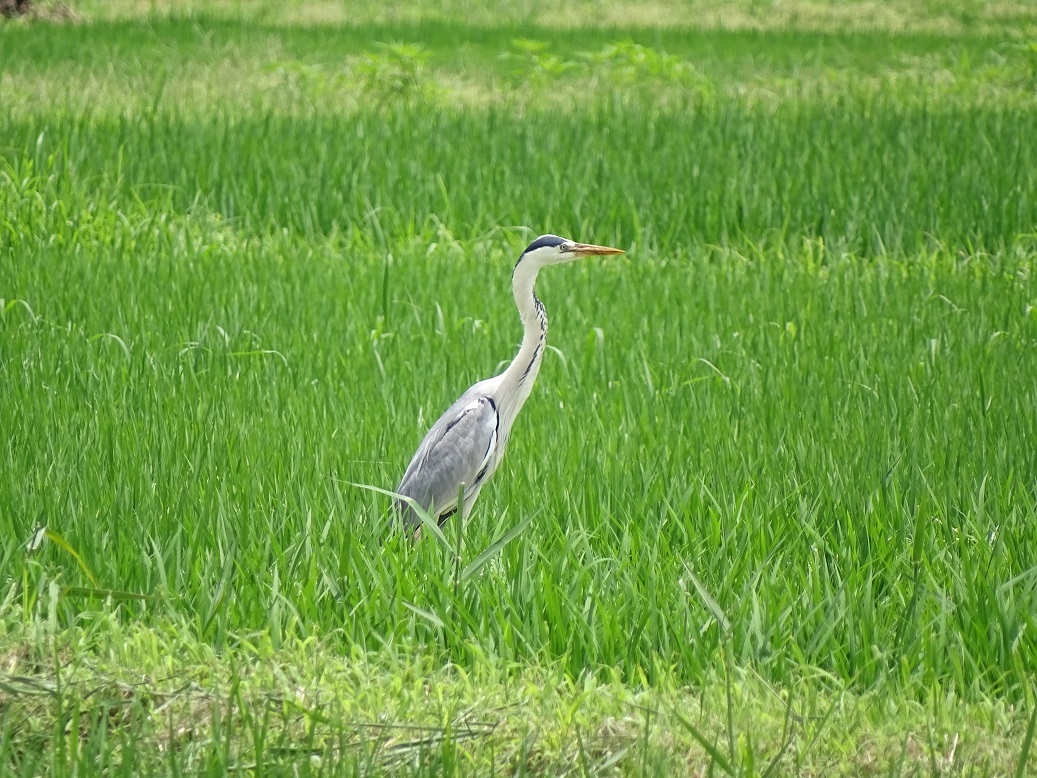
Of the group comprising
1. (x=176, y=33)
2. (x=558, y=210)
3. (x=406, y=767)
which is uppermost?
(x=176, y=33)

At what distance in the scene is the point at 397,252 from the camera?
20.6 feet

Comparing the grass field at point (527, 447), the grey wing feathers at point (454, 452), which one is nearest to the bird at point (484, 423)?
the grey wing feathers at point (454, 452)

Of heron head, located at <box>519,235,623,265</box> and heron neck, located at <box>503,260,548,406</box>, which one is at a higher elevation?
heron head, located at <box>519,235,623,265</box>

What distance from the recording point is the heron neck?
132 inches

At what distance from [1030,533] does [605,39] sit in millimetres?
12711

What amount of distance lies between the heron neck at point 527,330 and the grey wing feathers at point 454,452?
0.34ft

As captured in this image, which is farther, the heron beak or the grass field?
the heron beak

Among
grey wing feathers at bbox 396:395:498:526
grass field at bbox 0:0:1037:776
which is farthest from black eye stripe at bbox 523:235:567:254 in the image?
grass field at bbox 0:0:1037:776

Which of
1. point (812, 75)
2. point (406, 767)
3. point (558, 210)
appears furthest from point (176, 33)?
point (406, 767)

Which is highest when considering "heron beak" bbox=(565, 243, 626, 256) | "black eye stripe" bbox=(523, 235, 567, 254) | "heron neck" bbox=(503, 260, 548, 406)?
"black eye stripe" bbox=(523, 235, 567, 254)

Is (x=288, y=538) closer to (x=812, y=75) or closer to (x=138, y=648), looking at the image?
(x=138, y=648)

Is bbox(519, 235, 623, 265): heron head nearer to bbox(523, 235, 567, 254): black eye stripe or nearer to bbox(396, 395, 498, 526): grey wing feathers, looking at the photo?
bbox(523, 235, 567, 254): black eye stripe

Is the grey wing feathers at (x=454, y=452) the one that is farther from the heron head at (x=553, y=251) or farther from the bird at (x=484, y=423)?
the heron head at (x=553, y=251)

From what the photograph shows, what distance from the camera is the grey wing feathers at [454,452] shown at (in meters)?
3.35
